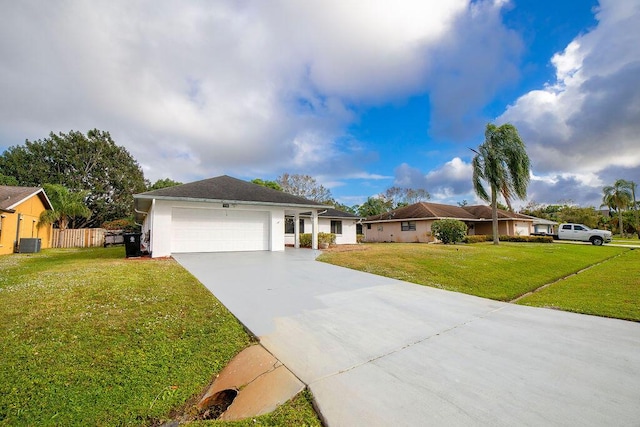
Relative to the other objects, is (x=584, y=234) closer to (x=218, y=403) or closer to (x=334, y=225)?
(x=334, y=225)

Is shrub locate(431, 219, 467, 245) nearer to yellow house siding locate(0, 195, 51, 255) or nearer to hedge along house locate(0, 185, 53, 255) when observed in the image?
hedge along house locate(0, 185, 53, 255)

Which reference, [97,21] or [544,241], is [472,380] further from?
[544,241]

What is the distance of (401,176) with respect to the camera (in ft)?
166

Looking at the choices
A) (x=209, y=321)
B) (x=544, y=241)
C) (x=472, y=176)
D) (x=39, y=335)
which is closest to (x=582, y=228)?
(x=544, y=241)

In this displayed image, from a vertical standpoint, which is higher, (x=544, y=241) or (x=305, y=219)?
(x=305, y=219)

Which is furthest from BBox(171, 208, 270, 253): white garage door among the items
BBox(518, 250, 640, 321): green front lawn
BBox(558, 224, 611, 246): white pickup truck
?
BBox(558, 224, 611, 246): white pickup truck

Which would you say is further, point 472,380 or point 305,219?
point 305,219

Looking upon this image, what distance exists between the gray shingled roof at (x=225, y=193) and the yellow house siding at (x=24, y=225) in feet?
31.5

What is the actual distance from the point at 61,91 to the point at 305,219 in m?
15.3

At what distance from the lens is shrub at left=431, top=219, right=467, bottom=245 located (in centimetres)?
1894

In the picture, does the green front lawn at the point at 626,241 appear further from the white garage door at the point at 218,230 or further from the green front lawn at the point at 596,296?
the white garage door at the point at 218,230

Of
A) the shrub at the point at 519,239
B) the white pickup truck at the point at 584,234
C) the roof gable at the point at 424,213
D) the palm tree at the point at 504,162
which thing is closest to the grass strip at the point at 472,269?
the palm tree at the point at 504,162

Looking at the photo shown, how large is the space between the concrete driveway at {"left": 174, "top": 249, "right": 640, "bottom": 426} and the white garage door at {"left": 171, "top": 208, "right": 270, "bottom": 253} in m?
7.53

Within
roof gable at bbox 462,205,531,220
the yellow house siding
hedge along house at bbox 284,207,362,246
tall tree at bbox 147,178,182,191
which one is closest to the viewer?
the yellow house siding
